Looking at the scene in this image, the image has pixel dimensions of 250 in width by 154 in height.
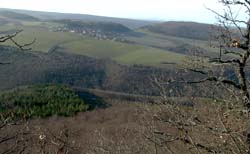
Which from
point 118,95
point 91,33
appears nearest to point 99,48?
point 91,33

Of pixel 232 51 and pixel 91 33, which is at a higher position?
pixel 232 51

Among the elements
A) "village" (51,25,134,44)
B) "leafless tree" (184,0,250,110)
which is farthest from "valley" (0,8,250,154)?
"village" (51,25,134,44)

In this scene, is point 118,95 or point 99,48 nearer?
point 118,95

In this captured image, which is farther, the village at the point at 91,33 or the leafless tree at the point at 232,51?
the village at the point at 91,33

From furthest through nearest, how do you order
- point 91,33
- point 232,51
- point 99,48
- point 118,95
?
1. point 91,33
2. point 99,48
3. point 118,95
4. point 232,51

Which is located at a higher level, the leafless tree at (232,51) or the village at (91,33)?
the leafless tree at (232,51)

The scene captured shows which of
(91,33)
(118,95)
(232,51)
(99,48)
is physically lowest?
(118,95)

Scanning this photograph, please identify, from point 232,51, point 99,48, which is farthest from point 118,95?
point 232,51

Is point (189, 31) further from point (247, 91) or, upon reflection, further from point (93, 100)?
point (247, 91)

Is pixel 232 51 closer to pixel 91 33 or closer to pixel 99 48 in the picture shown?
pixel 99 48

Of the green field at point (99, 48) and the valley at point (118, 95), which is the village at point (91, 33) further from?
the green field at point (99, 48)

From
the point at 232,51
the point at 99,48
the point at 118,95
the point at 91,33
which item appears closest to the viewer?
the point at 232,51

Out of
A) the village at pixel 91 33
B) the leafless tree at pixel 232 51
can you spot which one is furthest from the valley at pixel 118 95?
the village at pixel 91 33
